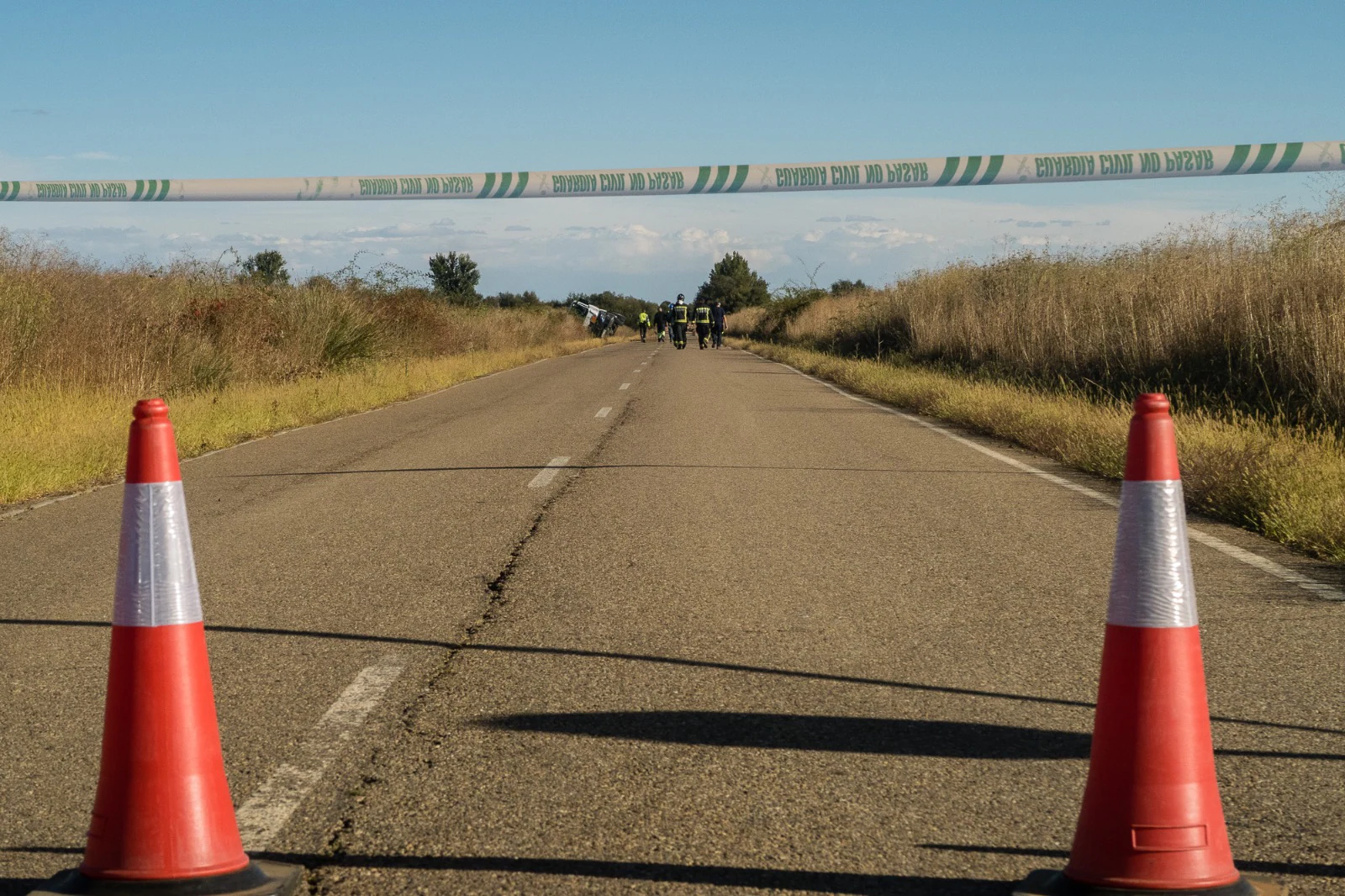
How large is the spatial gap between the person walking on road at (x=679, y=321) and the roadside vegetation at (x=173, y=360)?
613 inches

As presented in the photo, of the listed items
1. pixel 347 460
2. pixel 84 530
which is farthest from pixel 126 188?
pixel 84 530

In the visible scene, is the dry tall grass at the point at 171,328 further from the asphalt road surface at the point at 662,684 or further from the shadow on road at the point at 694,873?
the shadow on road at the point at 694,873

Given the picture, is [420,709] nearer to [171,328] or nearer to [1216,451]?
[1216,451]

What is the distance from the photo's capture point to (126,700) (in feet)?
10.1

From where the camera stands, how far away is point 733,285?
509 ft

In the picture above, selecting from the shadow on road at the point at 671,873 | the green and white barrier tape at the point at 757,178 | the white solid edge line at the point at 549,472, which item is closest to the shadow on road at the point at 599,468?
the white solid edge line at the point at 549,472

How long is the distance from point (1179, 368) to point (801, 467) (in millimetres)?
6108

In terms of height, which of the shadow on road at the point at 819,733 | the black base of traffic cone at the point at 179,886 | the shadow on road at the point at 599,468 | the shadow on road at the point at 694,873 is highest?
the black base of traffic cone at the point at 179,886

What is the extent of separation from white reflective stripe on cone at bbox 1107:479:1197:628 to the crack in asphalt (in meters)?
1.96

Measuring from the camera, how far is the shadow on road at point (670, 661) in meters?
4.29

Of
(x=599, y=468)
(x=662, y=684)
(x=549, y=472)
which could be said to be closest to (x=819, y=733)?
(x=662, y=684)

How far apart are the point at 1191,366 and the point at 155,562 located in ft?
44.7

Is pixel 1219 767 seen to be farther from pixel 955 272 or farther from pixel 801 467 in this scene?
pixel 955 272

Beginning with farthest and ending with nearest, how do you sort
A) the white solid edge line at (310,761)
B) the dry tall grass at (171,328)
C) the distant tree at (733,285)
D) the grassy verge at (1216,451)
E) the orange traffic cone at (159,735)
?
the distant tree at (733,285) < the dry tall grass at (171,328) < the grassy verge at (1216,451) < the white solid edge line at (310,761) < the orange traffic cone at (159,735)
